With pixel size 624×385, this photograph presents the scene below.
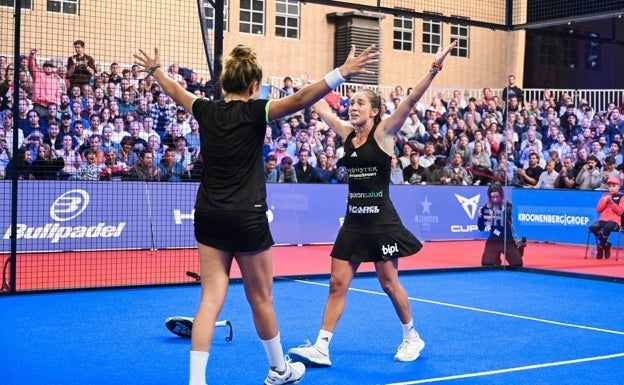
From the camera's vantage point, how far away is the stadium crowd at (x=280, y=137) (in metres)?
12.8

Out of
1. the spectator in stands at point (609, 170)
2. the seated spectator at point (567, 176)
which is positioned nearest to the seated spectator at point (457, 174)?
the seated spectator at point (567, 176)

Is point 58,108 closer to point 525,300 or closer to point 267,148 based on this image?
point 267,148

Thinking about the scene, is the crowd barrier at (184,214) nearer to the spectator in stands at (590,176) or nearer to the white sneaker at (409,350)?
the spectator in stands at (590,176)

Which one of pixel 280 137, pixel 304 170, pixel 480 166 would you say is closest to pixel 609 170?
pixel 480 166

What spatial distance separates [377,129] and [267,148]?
1056cm

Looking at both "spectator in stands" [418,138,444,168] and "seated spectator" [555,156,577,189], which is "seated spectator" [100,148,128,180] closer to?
"spectator in stands" [418,138,444,168]

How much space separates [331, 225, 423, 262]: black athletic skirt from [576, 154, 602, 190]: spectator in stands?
1121 cm

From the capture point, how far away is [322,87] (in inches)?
184

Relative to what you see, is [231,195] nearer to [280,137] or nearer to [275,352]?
[275,352]

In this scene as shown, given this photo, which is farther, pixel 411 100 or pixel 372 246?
pixel 372 246

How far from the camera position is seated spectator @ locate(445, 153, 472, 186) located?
59.3 ft

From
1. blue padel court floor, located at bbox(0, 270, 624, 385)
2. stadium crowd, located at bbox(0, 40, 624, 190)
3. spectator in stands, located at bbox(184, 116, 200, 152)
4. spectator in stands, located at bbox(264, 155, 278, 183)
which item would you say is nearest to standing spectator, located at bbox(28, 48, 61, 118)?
stadium crowd, located at bbox(0, 40, 624, 190)

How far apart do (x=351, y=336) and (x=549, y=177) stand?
11679mm

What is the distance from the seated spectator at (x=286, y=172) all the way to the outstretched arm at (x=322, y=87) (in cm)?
1093
